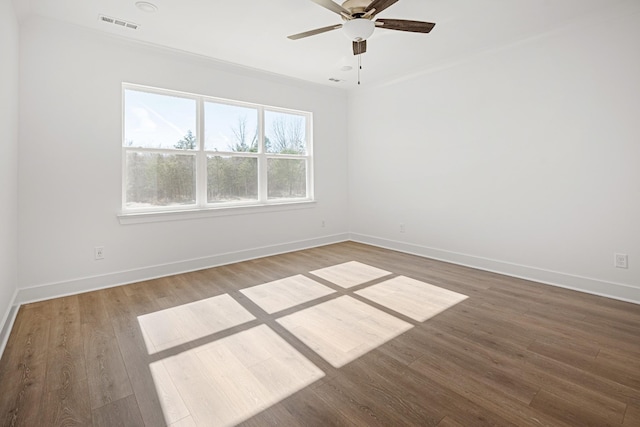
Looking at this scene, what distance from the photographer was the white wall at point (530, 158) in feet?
9.63

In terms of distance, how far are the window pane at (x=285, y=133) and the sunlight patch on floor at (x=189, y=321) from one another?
8.77 ft

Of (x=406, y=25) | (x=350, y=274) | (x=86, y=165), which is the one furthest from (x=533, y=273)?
(x=86, y=165)

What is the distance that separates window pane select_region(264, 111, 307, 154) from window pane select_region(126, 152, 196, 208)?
1.28 metres

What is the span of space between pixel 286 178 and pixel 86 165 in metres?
2.64

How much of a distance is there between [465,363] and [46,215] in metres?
3.90

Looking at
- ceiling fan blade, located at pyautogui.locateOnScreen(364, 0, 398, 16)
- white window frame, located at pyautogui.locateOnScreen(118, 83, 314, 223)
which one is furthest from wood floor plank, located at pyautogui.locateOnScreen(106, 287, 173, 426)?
ceiling fan blade, located at pyautogui.locateOnScreen(364, 0, 398, 16)

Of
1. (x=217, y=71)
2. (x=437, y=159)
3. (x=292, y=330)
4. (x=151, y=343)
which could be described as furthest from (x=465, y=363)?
(x=217, y=71)

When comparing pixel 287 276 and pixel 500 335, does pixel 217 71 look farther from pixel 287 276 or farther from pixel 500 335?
pixel 500 335

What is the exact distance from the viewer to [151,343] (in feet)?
7.31

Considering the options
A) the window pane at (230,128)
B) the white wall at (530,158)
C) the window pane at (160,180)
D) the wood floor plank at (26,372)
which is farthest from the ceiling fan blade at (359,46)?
the wood floor plank at (26,372)

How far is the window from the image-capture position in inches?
142

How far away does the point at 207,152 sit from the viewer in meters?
4.11

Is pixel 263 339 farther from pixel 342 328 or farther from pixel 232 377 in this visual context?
pixel 342 328

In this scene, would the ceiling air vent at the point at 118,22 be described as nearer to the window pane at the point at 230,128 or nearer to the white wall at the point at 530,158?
the window pane at the point at 230,128
